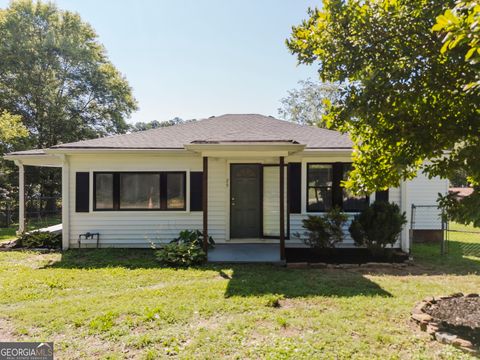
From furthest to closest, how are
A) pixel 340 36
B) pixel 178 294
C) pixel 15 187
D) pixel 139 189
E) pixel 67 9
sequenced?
pixel 67 9, pixel 15 187, pixel 139 189, pixel 178 294, pixel 340 36

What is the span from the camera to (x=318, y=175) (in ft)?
28.3

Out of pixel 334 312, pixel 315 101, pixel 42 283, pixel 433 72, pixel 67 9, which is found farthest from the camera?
pixel 315 101

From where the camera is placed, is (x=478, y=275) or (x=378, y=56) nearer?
(x=378, y=56)

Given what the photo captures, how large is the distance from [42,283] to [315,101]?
1244 inches

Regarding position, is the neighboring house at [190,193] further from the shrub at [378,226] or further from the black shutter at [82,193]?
the shrub at [378,226]

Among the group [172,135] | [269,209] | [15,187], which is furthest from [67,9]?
[269,209]

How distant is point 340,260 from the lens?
24.1 feet

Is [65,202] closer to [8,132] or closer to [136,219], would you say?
[136,219]

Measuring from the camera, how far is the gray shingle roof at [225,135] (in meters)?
8.12

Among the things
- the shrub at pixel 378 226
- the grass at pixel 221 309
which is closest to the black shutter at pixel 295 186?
the shrub at pixel 378 226

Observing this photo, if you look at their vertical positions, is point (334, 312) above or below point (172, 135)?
below

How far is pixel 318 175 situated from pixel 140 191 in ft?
16.4

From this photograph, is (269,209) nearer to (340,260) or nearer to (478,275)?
(340,260)

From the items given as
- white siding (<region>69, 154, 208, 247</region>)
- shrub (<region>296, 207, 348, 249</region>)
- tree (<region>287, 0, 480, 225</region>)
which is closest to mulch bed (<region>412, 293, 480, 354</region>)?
tree (<region>287, 0, 480, 225</region>)
